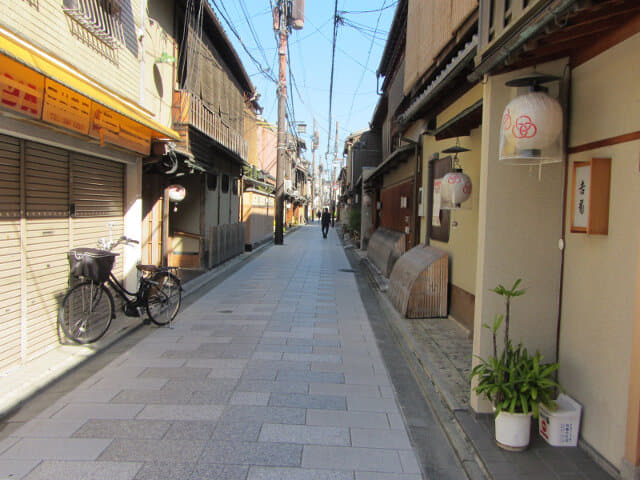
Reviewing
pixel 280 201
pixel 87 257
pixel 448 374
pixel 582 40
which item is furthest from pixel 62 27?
pixel 280 201

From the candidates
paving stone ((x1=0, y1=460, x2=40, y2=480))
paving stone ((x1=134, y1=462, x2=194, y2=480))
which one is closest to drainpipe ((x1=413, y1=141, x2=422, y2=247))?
paving stone ((x1=134, y1=462, x2=194, y2=480))

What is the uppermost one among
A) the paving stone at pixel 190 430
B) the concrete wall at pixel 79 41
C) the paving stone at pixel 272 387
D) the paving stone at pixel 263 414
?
the concrete wall at pixel 79 41

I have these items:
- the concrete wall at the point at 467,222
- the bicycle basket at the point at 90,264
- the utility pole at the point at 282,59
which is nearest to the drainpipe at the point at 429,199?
the concrete wall at the point at 467,222

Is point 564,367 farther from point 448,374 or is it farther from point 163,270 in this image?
point 163,270

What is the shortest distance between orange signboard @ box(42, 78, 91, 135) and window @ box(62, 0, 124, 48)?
1.79 m

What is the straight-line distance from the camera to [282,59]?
2219 cm

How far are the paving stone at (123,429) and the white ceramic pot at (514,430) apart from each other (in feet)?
9.41

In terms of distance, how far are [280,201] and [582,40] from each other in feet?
66.7

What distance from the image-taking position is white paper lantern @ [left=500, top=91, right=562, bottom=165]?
11.5 ft

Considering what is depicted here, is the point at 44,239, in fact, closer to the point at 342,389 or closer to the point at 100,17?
the point at 100,17

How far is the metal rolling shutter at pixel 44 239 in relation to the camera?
5504 mm

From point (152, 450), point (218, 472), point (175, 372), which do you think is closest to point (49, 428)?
point (152, 450)

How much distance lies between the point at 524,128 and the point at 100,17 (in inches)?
273

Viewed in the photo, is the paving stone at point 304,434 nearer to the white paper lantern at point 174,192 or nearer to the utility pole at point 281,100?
the white paper lantern at point 174,192
